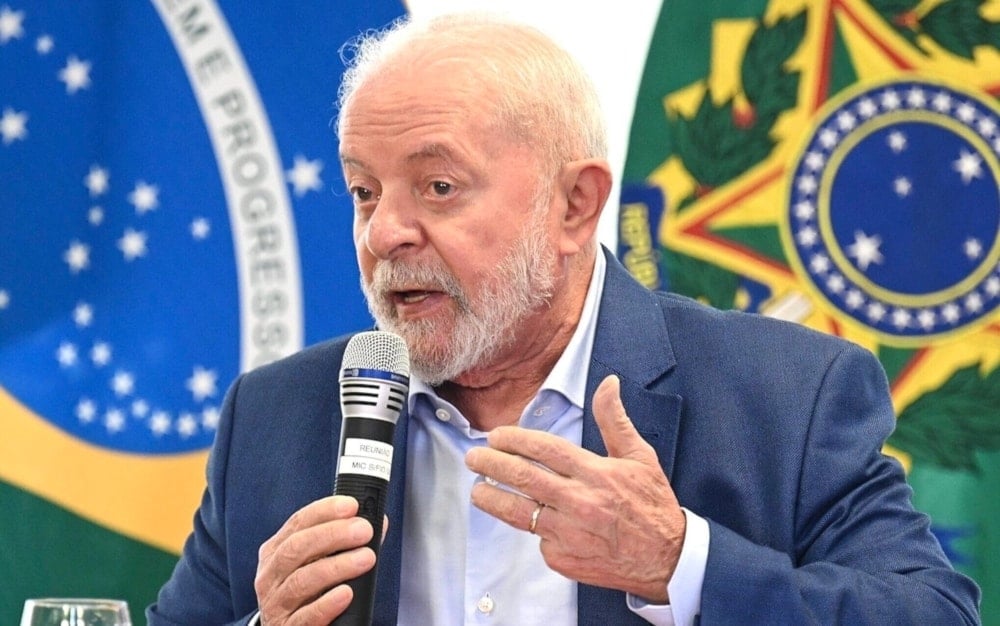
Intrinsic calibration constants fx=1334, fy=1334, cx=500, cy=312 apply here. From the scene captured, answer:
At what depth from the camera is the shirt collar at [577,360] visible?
2.55 metres

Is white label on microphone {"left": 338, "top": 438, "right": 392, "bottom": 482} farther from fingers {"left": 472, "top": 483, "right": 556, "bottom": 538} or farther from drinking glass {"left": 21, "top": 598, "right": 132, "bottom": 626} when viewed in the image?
drinking glass {"left": 21, "top": 598, "right": 132, "bottom": 626}

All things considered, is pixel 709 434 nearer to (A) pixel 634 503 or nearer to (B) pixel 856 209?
(A) pixel 634 503

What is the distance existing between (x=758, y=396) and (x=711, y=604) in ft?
1.83

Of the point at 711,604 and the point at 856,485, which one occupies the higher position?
the point at 856,485

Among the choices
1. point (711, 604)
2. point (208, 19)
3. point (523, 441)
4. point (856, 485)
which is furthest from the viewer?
point (208, 19)

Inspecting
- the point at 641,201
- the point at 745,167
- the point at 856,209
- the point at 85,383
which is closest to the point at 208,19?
the point at 85,383

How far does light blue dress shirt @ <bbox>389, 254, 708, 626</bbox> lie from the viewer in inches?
95.6

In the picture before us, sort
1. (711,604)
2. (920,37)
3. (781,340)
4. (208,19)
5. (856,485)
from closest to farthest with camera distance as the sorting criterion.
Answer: (711,604), (856,485), (781,340), (920,37), (208,19)

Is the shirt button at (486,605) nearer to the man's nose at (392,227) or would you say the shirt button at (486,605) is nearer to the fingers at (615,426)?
Answer: the fingers at (615,426)

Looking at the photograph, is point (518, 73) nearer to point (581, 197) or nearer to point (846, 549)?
point (581, 197)

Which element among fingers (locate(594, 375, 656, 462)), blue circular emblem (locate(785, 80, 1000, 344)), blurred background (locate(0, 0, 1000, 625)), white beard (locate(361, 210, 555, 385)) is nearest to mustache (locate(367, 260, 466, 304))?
white beard (locate(361, 210, 555, 385))

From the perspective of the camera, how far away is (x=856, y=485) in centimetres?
237

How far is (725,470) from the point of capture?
244 centimetres

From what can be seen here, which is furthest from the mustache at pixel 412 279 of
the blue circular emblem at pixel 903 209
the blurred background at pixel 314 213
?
the blue circular emblem at pixel 903 209
